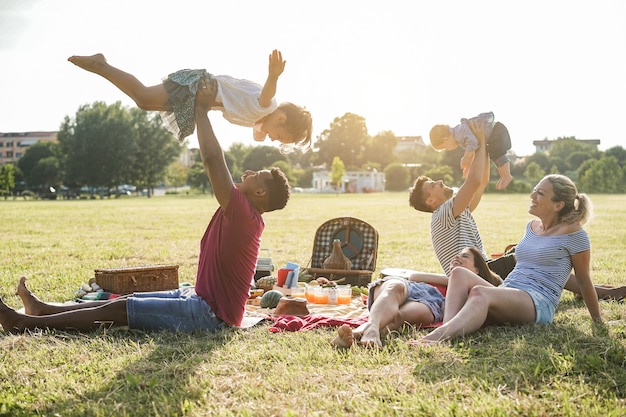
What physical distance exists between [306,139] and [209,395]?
101 inches

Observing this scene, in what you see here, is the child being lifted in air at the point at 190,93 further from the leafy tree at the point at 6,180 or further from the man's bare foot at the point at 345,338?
the leafy tree at the point at 6,180

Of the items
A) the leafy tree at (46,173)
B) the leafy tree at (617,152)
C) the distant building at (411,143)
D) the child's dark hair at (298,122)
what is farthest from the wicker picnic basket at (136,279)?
the distant building at (411,143)

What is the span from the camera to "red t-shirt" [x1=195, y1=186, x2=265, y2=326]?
183 inches

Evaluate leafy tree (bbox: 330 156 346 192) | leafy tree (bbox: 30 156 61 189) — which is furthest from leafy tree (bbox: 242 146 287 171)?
leafy tree (bbox: 30 156 61 189)

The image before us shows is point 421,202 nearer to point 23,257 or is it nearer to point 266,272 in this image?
point 266,272

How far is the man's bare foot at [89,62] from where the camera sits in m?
4.47

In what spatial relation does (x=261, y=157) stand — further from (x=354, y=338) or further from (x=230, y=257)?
(x=354, y=338)

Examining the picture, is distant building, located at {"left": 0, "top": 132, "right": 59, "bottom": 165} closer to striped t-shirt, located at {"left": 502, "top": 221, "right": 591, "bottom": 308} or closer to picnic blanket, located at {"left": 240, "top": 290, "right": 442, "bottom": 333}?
picnic blanket, located at {"left": 240, "top": 290, "right": 442, "bottom": 333}

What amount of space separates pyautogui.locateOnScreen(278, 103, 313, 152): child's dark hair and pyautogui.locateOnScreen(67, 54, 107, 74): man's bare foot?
1362mm

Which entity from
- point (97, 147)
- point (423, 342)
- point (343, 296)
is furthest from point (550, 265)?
point (97, 147)

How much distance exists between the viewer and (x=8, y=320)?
4.61 m

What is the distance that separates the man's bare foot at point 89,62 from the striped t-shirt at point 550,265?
3.35m

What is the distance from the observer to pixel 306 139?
5281 mm

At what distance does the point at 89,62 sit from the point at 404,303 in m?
2.88
